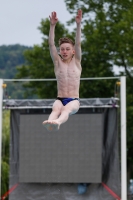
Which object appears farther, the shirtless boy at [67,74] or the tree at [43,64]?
the tree at [43,64]

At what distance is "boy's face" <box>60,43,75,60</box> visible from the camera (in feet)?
32.7

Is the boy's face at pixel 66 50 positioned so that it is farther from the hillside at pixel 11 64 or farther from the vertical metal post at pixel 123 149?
the hillside at pixel 11 64

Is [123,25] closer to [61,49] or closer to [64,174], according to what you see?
[64,174]

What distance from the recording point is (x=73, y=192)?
17.5m

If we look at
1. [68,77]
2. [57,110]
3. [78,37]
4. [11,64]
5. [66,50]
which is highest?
[11,64]

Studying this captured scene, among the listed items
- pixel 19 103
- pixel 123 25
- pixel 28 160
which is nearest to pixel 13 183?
pixel 28 160

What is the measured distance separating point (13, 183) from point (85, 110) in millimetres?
2673

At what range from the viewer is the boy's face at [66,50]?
9.97 meters

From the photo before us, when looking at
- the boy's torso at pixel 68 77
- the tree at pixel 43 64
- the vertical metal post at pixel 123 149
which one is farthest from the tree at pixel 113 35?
the boy's torso at pixel 68 77

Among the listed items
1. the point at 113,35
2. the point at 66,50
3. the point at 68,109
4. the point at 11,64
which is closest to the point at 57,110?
the point at 68,109

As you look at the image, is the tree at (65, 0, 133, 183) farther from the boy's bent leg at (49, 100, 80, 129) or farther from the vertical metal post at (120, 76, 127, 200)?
the boy's bent leg at (49, 100, 80, 129)

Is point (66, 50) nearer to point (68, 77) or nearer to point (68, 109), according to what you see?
point (68, 77)

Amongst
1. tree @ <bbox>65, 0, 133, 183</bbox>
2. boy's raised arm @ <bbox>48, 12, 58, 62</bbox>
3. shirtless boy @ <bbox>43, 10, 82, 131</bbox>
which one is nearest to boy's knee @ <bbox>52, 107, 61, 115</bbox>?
shirtless boy @ <bbox>43, 10, 82, 131</bbox>

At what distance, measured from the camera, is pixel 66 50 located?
1000 cm
